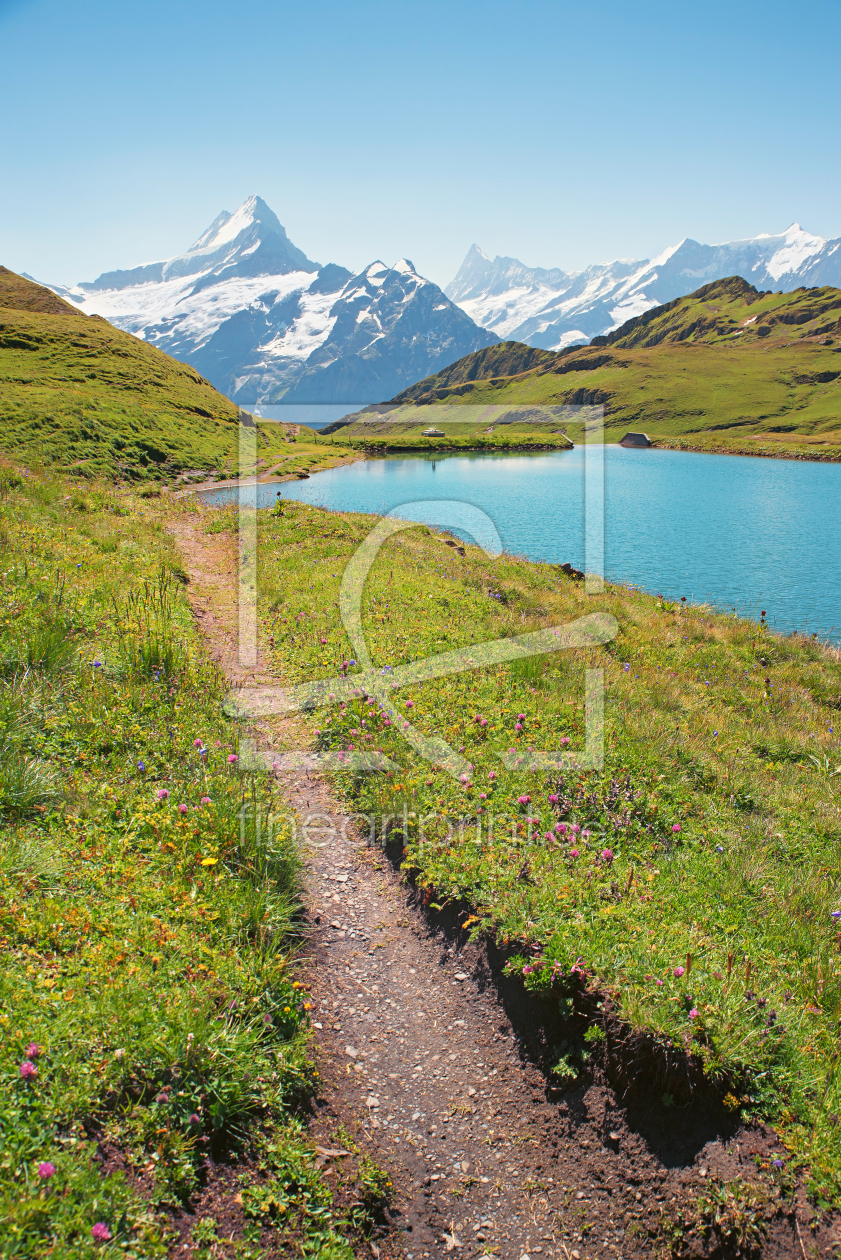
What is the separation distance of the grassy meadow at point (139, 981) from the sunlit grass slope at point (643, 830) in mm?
1910

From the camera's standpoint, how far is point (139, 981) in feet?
13.1

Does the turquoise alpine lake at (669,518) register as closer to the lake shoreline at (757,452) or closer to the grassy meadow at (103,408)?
the grassy meadow at (103,408)

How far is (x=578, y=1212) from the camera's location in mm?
3938

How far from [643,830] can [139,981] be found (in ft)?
17.2

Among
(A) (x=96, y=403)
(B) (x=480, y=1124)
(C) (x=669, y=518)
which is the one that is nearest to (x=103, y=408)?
(A) (x=96, y=403)

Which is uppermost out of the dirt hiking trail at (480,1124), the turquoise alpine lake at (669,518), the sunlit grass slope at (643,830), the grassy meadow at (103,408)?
the grassy meadow at (103,408)

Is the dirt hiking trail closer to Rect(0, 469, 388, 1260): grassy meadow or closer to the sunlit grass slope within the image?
the sunlit grass slope

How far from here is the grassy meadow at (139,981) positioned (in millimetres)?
3137

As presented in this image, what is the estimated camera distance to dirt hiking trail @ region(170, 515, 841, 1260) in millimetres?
3768

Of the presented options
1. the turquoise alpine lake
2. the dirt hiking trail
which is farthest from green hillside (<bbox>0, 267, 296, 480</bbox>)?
the dirt hiking trail
